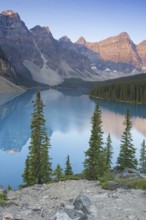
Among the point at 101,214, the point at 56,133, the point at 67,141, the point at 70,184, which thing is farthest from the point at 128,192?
the point at 56,133

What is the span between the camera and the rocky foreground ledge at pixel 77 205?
51.0 ft

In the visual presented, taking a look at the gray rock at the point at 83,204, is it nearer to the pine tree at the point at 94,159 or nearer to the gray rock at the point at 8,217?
the gray rock at the point at 8,217

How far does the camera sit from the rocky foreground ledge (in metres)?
15.5

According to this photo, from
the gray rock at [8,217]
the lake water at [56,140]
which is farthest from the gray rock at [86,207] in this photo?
the lake water at [56,140]

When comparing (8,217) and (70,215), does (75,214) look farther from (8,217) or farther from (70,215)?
(8,217)

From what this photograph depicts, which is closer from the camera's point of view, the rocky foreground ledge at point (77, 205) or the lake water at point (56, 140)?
the rocky foreground ledge at point (77, 205)

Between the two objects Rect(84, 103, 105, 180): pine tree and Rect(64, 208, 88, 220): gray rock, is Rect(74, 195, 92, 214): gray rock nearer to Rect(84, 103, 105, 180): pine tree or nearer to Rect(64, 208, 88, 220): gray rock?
Rect(64, 208, 88, 220): gray rock

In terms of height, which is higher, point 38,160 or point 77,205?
point 77,205

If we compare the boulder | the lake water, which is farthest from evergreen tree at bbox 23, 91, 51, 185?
the boulder

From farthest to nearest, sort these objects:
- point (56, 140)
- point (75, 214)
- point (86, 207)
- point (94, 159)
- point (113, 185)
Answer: point (56, 140) < point (94, 159) < point (113, 185) < point (86, 207) < point (75, 214)

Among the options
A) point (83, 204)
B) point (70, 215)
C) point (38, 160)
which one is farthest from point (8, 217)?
point (38, 160)

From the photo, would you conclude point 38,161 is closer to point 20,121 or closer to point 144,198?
point 144,198

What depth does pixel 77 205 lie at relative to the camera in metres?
16.5

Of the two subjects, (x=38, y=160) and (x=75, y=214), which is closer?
(x=75, y=214)
